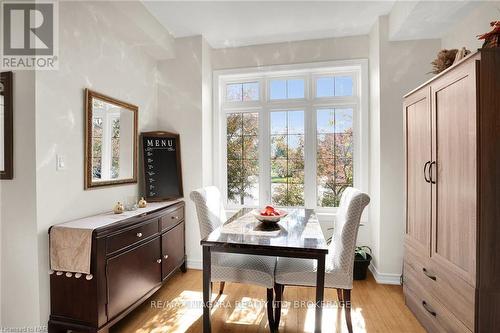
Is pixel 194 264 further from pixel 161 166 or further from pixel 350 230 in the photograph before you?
pixel 350 230

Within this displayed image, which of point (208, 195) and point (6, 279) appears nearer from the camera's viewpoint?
point (6, 279)

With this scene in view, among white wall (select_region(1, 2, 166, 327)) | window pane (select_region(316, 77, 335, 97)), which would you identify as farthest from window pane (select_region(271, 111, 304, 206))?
white wall (select_region(1, 2, 166, 327))

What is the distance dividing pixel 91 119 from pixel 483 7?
3329mm

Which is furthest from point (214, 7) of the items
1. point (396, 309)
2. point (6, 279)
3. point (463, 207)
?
point (396, 309)

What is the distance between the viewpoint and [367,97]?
306 cm

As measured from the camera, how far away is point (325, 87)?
329 centimetres

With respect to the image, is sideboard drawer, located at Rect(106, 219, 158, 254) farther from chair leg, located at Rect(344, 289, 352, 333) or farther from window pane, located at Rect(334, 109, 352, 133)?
window pane, located at Rect(334, 109, 352, 133)

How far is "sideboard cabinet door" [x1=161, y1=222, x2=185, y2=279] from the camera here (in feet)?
8.35

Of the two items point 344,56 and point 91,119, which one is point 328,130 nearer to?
point 344,56

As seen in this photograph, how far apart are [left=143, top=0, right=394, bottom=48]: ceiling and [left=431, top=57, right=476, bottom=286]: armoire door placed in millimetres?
1437

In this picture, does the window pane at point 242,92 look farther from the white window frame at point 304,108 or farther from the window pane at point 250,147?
the window pane at point 250,147

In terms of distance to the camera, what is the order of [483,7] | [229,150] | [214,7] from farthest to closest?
1. [229,150]
2. [214,7]
3. [483,7]

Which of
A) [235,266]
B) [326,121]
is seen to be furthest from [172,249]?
[326,121]
